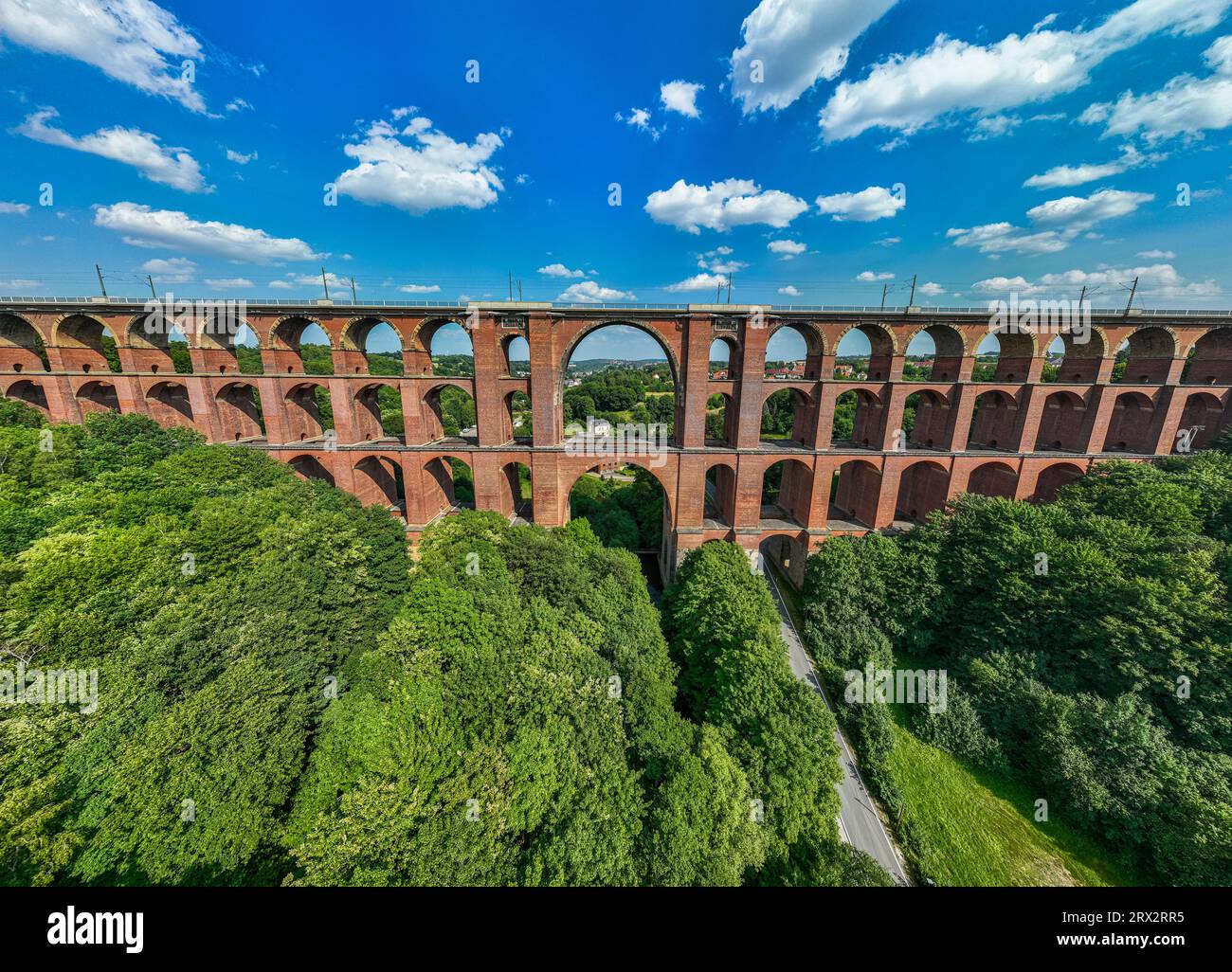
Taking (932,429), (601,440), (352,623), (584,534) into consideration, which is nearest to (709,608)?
(584,534)

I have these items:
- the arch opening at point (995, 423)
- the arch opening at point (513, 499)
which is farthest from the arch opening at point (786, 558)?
the arch opening at point (513, 499)

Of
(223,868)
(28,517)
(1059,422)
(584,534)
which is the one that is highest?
(1059,422)

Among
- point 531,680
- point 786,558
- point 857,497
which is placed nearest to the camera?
point 531,680

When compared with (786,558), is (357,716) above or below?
above

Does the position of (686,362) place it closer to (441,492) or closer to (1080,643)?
(441,492)

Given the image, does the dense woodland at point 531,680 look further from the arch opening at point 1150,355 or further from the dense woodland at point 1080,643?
the arch opening at point 1150,355

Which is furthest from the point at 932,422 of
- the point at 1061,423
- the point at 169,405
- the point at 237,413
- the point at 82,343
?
the point at 82,343

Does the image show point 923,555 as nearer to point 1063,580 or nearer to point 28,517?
point 1063,580

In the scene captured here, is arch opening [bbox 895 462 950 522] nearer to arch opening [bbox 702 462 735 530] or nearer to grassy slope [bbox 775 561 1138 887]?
arch opening [bbox 702 462 735 530]
